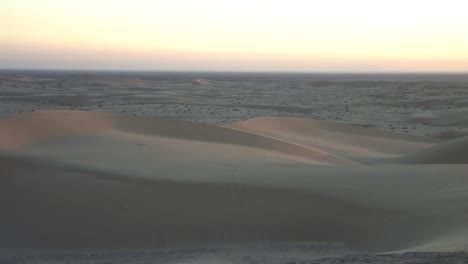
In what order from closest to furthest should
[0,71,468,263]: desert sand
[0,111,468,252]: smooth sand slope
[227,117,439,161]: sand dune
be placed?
[0,71,468,263]: desert sand
[0,111,468,252]: smooth sand slope
[227,117,439,161]: sand dune

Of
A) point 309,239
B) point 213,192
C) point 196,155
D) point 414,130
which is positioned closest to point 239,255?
point 309,239

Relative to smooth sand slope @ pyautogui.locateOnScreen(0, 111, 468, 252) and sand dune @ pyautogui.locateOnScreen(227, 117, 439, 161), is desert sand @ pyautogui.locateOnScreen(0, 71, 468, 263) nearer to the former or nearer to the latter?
smooth sand slope @ pyautogui.locateOnScreen(0, 111, 468, 252)

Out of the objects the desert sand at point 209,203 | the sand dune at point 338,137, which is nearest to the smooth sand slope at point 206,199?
the desert sand at point 209,203

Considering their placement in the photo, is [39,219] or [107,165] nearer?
[39,219]

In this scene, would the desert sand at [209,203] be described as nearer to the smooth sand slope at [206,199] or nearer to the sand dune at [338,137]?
the smooth sand slope at [206,199]

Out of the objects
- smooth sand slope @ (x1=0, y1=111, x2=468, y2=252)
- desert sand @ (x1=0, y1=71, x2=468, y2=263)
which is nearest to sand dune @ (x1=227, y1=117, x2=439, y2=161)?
desert sand @ (x1=0, y1=71, x2=468, y2=263)

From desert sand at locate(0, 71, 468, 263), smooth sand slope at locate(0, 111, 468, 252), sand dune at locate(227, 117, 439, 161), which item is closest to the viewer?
desert sand at locate(0, 71, 468, 263)

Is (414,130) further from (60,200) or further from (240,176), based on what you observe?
(60,200)

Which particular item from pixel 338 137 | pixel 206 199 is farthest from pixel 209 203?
pixel 338 137
